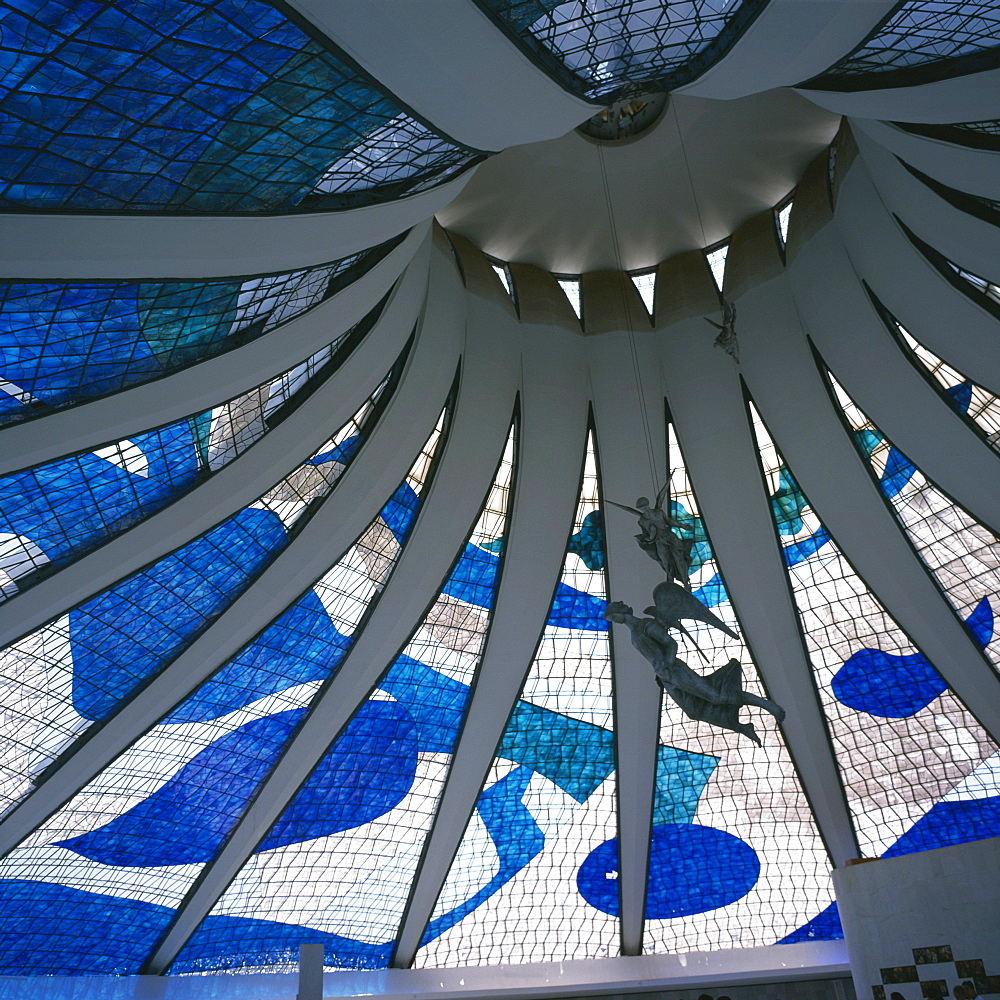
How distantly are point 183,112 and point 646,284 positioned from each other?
1758 cm

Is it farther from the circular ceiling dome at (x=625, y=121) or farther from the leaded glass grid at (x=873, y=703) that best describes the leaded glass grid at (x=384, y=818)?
the leaded glass grid at (x=873, y=703)

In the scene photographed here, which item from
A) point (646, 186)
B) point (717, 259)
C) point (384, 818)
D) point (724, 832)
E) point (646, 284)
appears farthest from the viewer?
point (724, 832)

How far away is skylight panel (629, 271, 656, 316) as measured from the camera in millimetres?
→ 27375

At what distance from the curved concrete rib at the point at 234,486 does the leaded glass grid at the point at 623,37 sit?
889 centimetres

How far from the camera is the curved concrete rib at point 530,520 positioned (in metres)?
25.5

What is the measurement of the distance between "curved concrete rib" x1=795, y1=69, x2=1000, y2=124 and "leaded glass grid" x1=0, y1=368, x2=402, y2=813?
12.5 metres

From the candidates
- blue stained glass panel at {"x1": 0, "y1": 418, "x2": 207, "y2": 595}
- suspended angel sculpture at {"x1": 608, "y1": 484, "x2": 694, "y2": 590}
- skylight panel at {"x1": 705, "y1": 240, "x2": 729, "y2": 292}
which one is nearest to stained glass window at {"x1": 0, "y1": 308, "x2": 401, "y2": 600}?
blue stained glass panel at {"x1": 0, "y1": 418, "x2": 207, "y2": 595}

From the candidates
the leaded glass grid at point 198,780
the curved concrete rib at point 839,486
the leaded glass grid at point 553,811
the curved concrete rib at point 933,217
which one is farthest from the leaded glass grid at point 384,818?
the curved concrete rib at point 933,217

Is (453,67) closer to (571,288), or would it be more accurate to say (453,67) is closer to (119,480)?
(119,480)

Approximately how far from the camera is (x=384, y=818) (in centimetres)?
2794

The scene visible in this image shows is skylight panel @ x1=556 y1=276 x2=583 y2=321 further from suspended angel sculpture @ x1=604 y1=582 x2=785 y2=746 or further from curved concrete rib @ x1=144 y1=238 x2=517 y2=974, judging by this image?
suspended angel sculpture @ x1=604 y1=582 x2=785 y2=746

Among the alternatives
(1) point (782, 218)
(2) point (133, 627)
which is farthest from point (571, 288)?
(2) point (133, 627)

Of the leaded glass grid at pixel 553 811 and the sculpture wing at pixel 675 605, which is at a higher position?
the leaded glass grid at pixel 553 811

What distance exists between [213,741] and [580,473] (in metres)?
12.1
